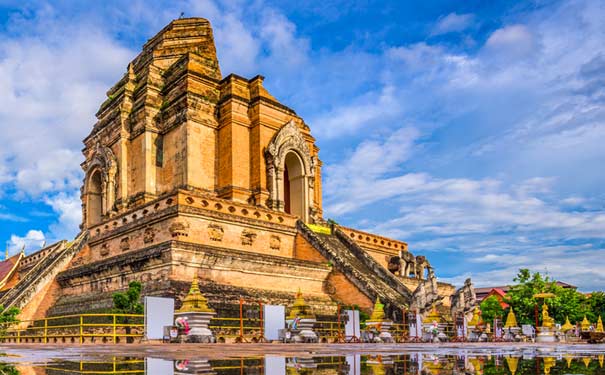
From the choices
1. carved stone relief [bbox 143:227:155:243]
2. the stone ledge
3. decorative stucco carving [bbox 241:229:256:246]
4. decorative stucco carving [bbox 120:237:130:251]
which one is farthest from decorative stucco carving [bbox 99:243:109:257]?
decorative stucco carving [bbox 241:229:256:246]

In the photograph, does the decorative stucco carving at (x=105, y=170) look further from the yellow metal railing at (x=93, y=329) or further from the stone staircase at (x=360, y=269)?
the yellow metal railing at (x=93, y=329)

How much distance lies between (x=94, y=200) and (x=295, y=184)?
10977mm

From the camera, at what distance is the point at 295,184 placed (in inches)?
1208

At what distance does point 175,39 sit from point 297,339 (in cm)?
2065

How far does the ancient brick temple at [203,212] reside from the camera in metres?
20.8

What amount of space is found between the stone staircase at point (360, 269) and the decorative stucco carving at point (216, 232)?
184 inches

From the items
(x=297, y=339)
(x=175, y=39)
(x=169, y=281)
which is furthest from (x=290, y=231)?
(x=175, y=39)

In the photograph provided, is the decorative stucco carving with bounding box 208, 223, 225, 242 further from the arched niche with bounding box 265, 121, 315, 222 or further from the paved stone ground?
the paved stone ground

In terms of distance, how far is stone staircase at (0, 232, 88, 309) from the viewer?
22766 millimetres

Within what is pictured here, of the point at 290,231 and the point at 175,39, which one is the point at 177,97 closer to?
the point at 175,39

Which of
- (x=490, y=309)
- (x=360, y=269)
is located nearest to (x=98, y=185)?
(x=360, y=269)

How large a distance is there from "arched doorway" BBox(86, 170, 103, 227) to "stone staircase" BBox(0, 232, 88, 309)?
5802 mm

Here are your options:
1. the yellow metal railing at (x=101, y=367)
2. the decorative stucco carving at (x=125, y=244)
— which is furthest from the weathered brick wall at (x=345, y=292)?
the yellow metal railing at (x=101, y=367)

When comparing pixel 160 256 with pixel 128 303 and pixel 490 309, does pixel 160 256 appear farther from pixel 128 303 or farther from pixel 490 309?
pixel 490 309
